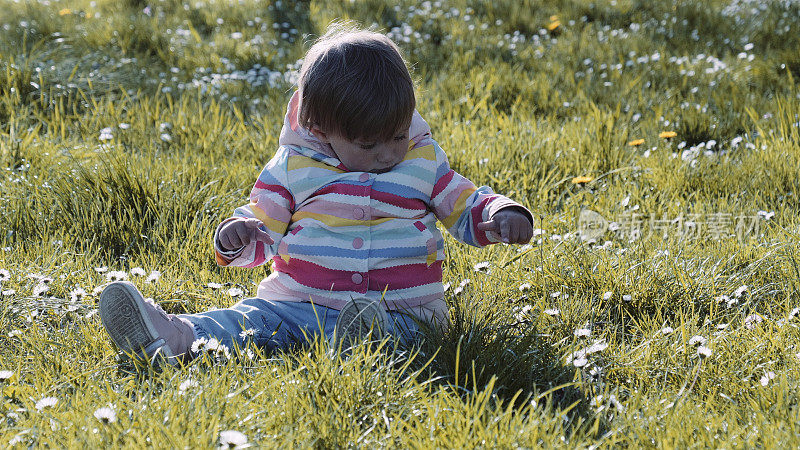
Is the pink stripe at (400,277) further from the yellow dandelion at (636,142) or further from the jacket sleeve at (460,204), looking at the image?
the yellow dandelion at (636,142)

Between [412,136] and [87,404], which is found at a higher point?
[412,136]

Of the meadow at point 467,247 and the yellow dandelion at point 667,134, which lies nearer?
the meadow at point 467,247

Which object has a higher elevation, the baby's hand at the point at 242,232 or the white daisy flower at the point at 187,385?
the baby's hand at the point at 242,232

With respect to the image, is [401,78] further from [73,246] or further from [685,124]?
[685,124]

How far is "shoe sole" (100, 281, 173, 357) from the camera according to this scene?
2.61 metres

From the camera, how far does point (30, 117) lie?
4.98m

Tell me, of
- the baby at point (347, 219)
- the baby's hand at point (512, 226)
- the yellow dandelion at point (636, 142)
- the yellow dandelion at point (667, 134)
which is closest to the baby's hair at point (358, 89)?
the baby at point (347, 219)

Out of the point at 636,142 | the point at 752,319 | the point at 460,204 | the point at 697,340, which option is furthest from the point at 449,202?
the point at 636,142

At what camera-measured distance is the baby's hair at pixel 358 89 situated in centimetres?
270

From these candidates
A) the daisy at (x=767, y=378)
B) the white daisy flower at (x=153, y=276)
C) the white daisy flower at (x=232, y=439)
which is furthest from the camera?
the white daisy flower at (x=153, y=276)

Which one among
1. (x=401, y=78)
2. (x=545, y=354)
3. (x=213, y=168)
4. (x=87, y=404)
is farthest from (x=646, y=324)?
(x=213, y=168)

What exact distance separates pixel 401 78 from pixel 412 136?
0.29 m

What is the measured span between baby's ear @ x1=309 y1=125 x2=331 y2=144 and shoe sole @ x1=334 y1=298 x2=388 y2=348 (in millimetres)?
611

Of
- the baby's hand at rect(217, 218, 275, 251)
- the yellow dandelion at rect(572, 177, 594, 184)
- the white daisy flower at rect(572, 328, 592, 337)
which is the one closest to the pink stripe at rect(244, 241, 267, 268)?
the baby's hand at rect(217, 218, 275, 251)
